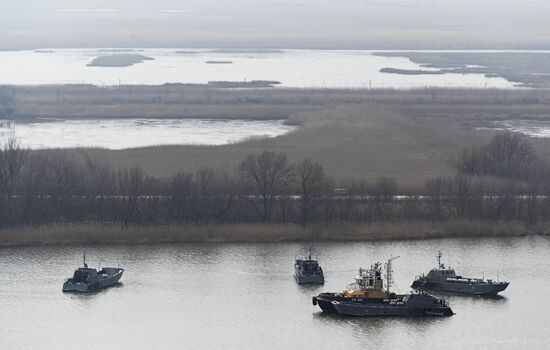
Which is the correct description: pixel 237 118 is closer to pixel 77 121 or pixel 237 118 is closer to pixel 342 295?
pixel 77 121

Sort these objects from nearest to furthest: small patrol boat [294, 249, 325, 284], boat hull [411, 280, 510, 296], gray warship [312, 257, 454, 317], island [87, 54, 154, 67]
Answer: gray warship [312, 257, 454, 317] → boat hull [411, 280, 510, 296] → small patrol boat [294, 249, 325, 284] → island [87, 54, 154, 67]

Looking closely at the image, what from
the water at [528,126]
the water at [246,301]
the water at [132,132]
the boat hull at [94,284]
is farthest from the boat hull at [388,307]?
the water at [528,126]

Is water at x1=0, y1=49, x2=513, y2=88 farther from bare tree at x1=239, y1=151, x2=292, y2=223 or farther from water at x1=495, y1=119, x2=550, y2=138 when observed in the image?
bare tree at x1=239, y1=151, x2=292, y2=223

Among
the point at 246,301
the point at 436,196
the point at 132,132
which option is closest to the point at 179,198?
the point at 436,196

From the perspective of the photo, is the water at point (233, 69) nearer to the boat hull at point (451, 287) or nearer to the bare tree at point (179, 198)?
the bare tree at point (179, 198)

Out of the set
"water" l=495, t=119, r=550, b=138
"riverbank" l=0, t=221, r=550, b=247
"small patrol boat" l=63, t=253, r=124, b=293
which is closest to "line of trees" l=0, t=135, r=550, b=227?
"riverbank" l=0, t=221, r=550, b=247

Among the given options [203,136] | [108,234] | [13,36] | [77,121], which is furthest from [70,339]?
[13,36]
